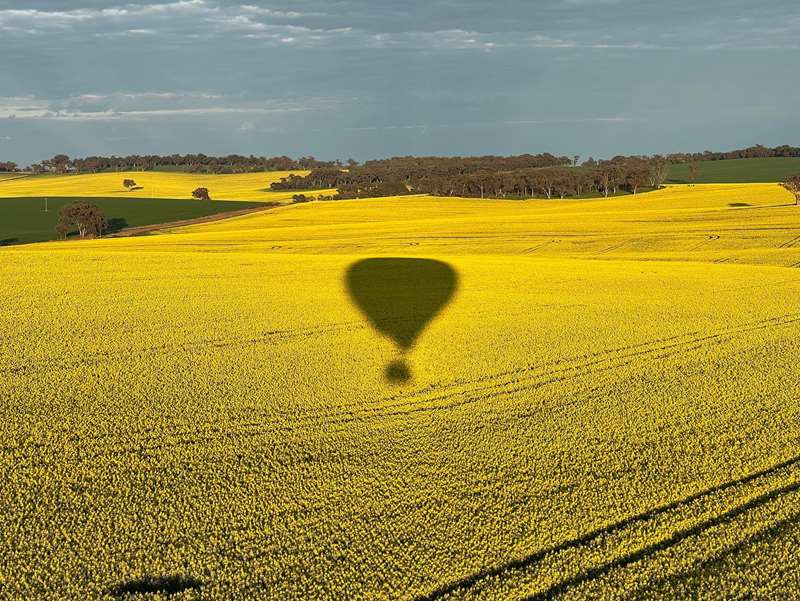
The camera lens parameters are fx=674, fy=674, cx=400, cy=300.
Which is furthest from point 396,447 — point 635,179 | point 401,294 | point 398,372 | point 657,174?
point 657,174

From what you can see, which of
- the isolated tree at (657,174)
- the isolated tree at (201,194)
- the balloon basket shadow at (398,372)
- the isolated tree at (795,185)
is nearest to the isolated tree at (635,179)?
the isolated tree at (657,174)

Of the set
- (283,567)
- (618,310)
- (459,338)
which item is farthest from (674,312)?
(283,567)

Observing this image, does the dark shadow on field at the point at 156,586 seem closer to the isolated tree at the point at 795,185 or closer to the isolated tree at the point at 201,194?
the isolated tree at the point at 795,185

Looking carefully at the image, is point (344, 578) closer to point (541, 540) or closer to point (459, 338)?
point (541, 540)

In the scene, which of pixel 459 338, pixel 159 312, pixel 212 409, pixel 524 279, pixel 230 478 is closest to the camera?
pixel 230 478

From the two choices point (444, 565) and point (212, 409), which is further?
point (212, 409)

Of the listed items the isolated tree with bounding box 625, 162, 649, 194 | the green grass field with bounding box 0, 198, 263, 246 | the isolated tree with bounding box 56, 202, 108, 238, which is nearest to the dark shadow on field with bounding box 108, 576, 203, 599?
the green grass field with bounding box 0, 198, 263, 246

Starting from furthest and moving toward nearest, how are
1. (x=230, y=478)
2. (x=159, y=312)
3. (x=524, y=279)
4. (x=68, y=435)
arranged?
(x=524, y=279) < (x=159, y=312) < (x=68, y=435) < (x=230, y=478)

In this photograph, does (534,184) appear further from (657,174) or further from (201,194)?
(201,194)
